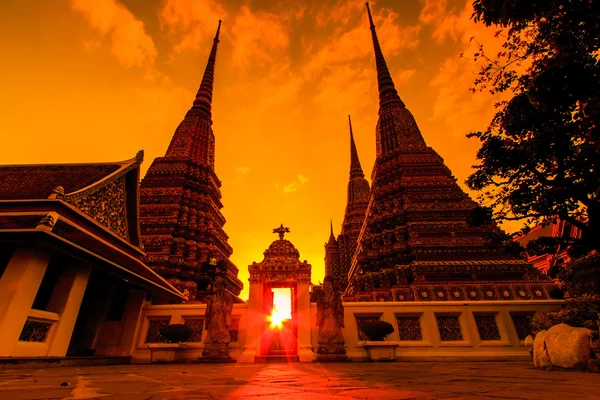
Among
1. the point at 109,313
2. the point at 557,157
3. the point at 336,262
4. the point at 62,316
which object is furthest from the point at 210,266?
the point at 336,262

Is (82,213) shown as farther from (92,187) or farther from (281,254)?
(281,254)

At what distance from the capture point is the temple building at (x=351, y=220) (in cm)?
3603

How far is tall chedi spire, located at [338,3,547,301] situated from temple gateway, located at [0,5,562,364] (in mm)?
75

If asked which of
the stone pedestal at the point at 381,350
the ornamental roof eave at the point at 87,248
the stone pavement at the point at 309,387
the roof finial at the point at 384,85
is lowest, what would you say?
the stone pavement at the point at 309,387

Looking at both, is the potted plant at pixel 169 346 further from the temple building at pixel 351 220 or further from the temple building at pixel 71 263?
the temple building at pixel 351 220

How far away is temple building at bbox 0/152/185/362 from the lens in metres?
5.95

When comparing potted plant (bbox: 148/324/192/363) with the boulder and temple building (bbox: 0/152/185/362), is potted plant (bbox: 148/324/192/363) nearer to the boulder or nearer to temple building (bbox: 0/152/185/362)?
temple building (bbox: 0/152/185/362)

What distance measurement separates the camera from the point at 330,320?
27.3 feet

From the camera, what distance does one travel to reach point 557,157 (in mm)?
6820

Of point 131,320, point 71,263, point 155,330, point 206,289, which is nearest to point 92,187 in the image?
point 71,263

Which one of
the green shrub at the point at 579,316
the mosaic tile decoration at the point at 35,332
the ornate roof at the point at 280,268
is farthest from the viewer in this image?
the ornate roof at the point at 280,268

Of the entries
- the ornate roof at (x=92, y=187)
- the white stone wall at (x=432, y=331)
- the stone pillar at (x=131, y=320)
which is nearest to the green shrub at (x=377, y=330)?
the white stone wall at (x=432, y=331)

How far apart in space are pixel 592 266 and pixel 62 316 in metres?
13.1

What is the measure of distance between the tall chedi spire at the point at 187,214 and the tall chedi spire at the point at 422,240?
889 cm
